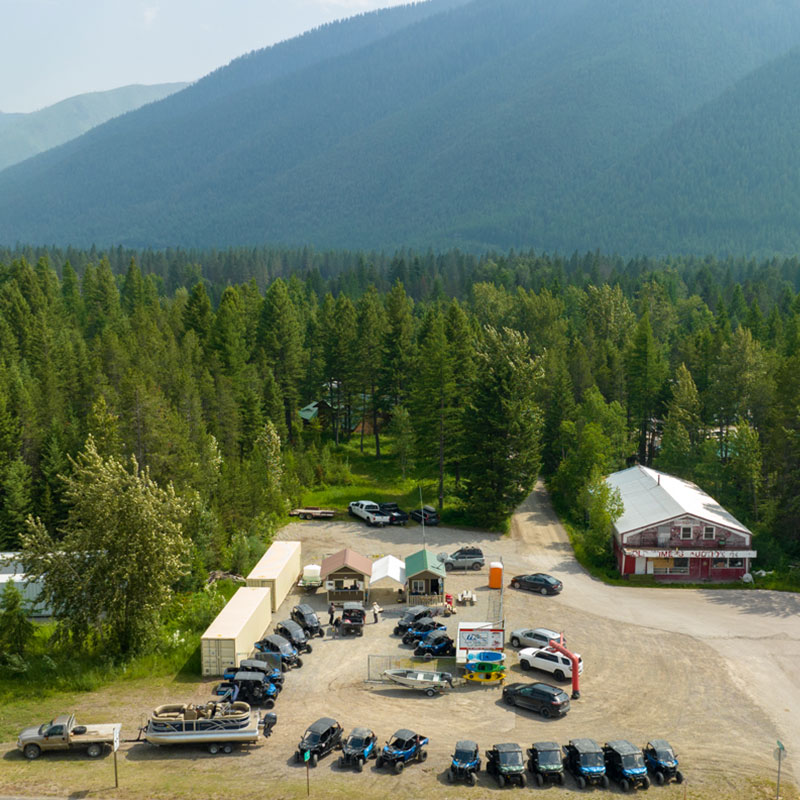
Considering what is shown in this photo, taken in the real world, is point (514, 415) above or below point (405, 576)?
above

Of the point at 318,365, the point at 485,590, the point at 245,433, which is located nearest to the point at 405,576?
the point at 485,590

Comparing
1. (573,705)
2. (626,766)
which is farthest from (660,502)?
(626,766)

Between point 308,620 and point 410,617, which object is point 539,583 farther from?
point 308,620

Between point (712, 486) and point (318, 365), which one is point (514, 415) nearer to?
point (712, 486)

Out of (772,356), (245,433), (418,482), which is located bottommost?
(418,482)

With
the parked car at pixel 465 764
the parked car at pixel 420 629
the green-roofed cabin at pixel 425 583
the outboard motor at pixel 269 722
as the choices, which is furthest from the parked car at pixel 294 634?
the parked car at pixel 465 764

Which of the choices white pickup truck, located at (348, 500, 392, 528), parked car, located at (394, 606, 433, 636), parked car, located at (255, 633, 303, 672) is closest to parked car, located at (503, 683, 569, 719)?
parked car, located at (394, 606, 433, 636)
